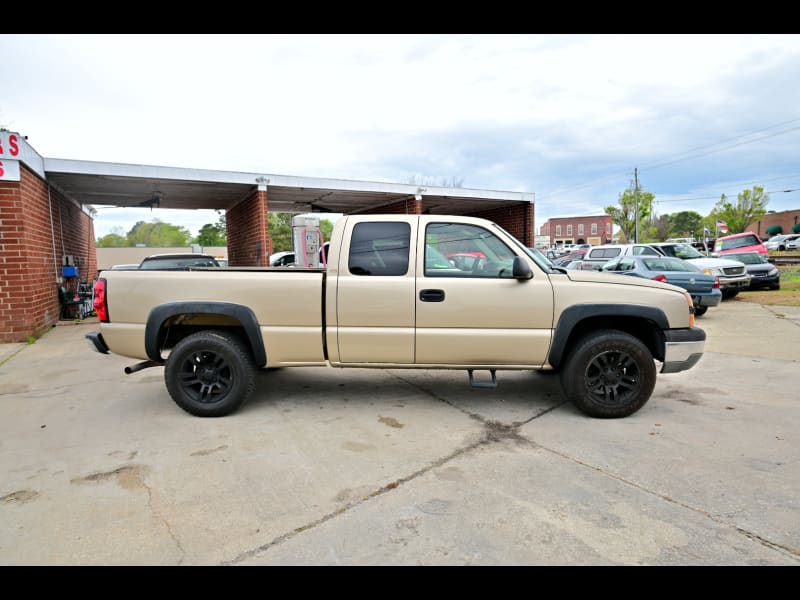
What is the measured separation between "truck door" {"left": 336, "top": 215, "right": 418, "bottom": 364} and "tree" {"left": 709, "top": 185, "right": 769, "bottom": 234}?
61363 mm

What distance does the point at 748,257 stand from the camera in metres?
16.0

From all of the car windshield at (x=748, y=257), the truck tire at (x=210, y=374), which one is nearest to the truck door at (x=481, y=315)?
the truck tire at (x=210, y=374)

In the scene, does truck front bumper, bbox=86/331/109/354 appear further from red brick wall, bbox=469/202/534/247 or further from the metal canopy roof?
red brick wall, bbox=469/202/534/247

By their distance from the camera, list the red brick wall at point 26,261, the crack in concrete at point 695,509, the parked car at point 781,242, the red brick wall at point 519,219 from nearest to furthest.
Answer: the crack in concrete at point 695,509 < the red brick wall at point 26,261 < the red brick wall at point 519,219 < the parked car at point 781,242

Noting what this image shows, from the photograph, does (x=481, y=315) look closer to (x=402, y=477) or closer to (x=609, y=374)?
(x=609, y=374)

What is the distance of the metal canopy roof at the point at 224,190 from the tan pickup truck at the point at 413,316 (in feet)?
26.8

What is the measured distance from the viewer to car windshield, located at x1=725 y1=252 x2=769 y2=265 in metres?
15.8

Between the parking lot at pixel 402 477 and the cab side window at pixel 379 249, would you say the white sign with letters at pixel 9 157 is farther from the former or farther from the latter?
the cab side window at pixel 379 249

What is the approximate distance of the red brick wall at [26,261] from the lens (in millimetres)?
8688

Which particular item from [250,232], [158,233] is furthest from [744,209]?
[158,233]

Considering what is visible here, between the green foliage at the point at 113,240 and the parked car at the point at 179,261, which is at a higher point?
the green foliage at the point at 113,240

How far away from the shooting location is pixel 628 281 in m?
4.43

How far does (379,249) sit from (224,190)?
11532mm
